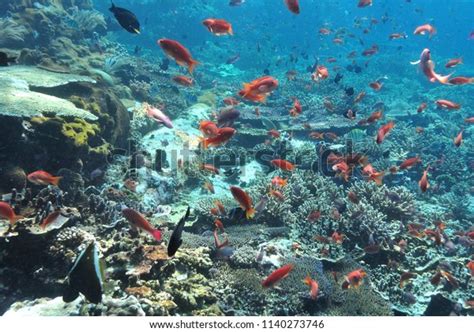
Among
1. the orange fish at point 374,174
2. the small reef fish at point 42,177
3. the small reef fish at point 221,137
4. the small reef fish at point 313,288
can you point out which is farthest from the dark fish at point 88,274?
the orange fish at point 374,174

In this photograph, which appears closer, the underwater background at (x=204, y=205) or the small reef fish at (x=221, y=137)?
the underwater background at (x=204, y=205)

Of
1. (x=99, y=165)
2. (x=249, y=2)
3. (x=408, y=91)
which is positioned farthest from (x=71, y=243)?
(x=249, y=2)

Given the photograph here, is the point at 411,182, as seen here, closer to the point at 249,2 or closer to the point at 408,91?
the point at 408,91

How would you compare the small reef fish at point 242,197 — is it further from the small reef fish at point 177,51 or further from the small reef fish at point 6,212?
the small reef fish at point 6,212

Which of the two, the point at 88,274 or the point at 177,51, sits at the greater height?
the point at 177,51

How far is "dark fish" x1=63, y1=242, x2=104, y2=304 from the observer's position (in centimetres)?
309

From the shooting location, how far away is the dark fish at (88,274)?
309 centimetres

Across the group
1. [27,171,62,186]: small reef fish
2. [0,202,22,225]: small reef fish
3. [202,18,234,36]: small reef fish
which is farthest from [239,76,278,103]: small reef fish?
[0,202,22,225]: small reef fish

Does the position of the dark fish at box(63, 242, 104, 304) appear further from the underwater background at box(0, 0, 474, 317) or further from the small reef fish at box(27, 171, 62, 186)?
the small reef fish at box(27, 171, 62, 186)

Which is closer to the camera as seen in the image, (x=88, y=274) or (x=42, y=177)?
(x=88, y=274)

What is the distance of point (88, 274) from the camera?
10.4ft

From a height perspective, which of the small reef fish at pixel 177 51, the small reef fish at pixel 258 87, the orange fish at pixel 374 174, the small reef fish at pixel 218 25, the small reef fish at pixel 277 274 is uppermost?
the small reef fish at pixel 218 25

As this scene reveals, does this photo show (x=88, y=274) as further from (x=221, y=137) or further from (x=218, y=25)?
(x=218, y=25)

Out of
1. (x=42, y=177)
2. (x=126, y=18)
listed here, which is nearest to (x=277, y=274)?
(x=42, y=177)
